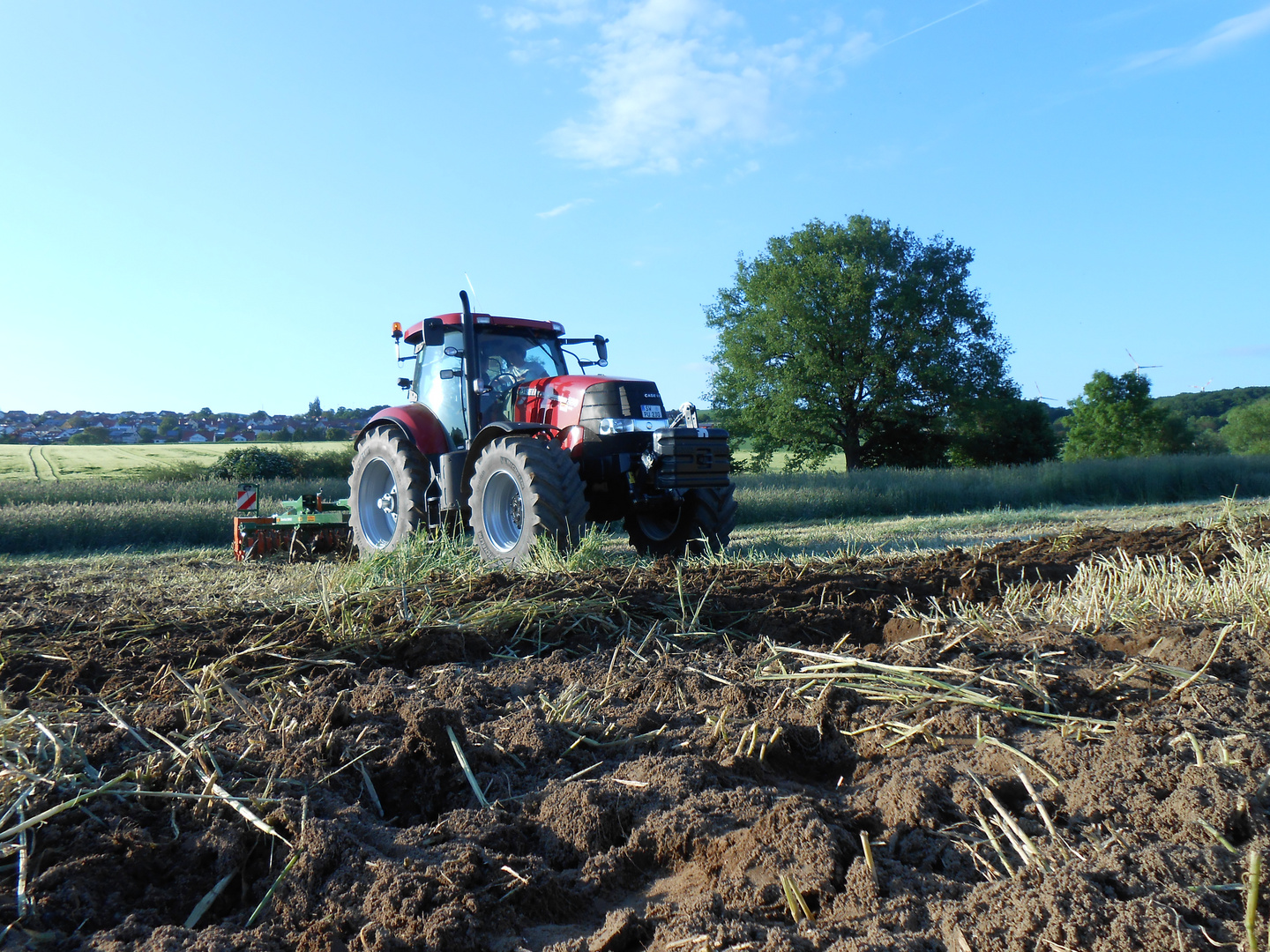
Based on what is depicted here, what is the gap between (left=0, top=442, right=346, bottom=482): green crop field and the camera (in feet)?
68.0

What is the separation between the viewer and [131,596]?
5.13 meters

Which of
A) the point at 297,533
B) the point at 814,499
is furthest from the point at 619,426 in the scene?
the point at 814,499

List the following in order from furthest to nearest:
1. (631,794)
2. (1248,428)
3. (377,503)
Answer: (1248,428)
(377,503)
(631,794)

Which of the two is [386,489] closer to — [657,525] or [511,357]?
A: [511,357]

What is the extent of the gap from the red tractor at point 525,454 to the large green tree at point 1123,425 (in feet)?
129

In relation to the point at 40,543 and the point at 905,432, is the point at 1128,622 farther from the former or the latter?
the point at 905,432

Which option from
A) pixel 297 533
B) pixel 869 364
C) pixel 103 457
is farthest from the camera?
pixel 869 364

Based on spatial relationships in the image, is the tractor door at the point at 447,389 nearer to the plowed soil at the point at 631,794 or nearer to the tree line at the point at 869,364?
the plowed soil at the point at 631,794

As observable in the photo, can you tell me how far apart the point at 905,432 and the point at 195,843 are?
3107 centimetres

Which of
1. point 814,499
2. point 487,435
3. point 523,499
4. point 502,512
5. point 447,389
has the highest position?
point 447,389

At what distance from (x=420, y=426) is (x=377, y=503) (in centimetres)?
122

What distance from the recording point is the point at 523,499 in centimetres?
637

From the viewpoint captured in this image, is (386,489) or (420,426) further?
(386,489)

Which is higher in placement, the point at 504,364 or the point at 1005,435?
the point at 504,364
